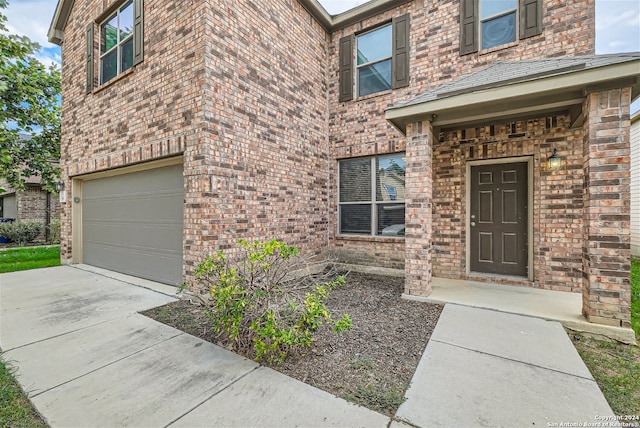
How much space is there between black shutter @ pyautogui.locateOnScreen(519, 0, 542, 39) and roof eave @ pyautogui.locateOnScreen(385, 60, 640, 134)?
5.45ft

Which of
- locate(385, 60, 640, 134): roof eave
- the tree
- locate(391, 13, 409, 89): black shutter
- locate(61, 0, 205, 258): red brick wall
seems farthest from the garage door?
locate(391, 13, 409, 89): black shutter

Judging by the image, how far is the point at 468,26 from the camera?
17.4ft

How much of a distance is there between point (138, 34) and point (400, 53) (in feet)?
17.0

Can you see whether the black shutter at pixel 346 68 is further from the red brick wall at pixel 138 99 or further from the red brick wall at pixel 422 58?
the red brick wall at pixel 138 99

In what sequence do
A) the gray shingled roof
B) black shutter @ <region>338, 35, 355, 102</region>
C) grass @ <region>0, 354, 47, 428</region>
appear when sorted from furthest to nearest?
black shutter @ <region>338, 35, 355, 102</region>, the gray shingled roof, grass @ <region>0, 354, 47, 428</region>

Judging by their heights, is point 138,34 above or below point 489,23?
below

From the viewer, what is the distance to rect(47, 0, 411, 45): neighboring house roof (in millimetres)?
6133

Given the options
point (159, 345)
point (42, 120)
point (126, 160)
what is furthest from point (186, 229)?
point (42, 120)

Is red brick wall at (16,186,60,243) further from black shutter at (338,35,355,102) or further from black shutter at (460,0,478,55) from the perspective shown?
black shutter at (460,0,478,55)

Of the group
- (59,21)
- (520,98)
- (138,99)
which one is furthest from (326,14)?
(59,21)

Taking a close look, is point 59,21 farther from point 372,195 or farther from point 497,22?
point 497,22

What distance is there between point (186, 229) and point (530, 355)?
182 inches

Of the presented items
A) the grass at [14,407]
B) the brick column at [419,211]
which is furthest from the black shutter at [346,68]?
the grass at [14,407]

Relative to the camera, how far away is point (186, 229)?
172 inches
